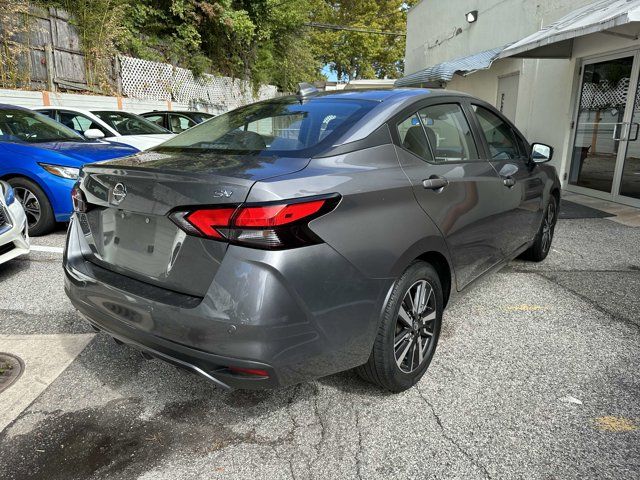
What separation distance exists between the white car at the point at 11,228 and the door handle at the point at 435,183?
3.44 m

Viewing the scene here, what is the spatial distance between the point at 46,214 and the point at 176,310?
426cm

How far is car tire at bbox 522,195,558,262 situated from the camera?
181 inches

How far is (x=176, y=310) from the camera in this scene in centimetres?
195

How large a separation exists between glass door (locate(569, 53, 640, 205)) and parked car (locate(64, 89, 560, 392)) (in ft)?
20.3

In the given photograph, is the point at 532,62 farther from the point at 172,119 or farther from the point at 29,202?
the point at 29,202

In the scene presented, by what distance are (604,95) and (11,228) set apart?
884cm

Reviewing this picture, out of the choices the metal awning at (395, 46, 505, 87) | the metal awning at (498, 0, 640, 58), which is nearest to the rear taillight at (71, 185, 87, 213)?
the metal awning at (498, 0, 640, 58)

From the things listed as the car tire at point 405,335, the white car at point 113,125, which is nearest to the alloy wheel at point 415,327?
the car tire at point 405,335

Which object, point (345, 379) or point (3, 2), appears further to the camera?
point (3, 2)

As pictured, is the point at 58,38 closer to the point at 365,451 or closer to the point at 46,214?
the point at 46,214

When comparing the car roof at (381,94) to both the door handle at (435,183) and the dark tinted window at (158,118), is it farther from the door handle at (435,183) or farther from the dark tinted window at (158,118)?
the dark tinted window at (158,118)

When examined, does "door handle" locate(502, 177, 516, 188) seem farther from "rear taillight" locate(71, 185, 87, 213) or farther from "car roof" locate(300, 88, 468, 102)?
"rear taillight" locate(71, 185, 87, 213)

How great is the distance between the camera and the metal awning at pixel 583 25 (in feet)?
19.3

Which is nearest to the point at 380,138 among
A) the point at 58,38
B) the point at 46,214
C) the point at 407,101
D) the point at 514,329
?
the point at 407,101
